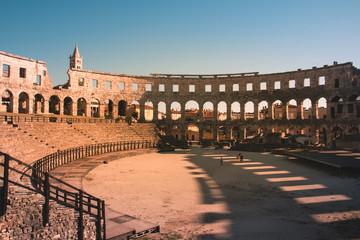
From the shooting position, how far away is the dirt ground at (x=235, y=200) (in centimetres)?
866

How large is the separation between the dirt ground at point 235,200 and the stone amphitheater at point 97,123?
53.3 inches

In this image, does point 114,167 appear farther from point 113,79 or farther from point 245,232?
point 113,79

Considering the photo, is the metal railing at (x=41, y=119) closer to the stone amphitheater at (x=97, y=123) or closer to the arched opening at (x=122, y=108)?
the stone amphitheater at (x=97, y=123)

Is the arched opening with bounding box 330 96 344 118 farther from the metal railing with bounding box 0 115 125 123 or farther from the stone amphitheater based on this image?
the metal railing with bounding box 0 115 125 123

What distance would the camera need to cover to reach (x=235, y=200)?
12.0 metres

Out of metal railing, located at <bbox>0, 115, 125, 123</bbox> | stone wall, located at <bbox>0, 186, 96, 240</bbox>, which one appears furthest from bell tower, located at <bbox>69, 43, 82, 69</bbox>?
stone wall, located at <bbox>0, 186, 96, 240</bbox>

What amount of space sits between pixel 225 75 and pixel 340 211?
120ft

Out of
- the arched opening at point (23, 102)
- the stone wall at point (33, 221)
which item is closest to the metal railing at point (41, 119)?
the arched opening at point (23, 102)

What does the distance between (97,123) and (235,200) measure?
81.6ft

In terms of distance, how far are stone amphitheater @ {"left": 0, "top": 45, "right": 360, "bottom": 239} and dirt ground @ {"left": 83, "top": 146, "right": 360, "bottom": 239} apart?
1353 millimetres

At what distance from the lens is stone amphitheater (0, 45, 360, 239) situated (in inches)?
273

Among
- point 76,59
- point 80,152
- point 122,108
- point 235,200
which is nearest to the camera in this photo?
point 235,200

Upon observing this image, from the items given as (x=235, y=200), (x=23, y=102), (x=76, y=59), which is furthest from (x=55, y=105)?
(x=76, y=59)

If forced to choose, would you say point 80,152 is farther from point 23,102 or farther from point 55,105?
point 55,105
